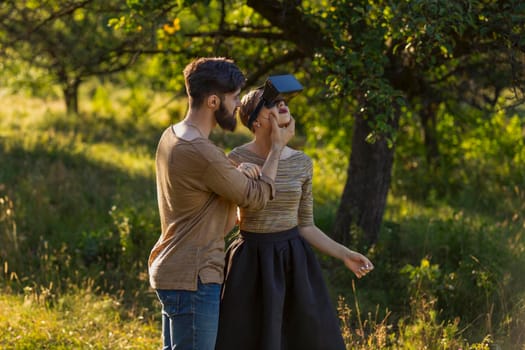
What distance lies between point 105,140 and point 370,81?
9104 mm

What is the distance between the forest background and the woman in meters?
0.90

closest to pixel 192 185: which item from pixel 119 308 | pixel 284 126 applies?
pixel 284 126

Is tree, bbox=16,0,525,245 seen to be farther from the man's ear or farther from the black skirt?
the man's ear

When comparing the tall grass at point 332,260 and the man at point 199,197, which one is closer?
the man at point 199,197

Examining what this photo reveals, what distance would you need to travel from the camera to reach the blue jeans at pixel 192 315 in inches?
118

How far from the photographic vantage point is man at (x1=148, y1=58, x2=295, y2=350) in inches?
115

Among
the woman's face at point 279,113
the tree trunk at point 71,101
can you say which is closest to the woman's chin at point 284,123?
the woman's face at point 279,113

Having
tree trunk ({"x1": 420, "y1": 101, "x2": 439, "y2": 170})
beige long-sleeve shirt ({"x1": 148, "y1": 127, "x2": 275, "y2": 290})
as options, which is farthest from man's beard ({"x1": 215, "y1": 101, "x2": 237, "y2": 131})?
tree trunk ({"x1": 420, "y1": 101, "x2": 439, "y2": 170})

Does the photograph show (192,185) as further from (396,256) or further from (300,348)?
(396,256)

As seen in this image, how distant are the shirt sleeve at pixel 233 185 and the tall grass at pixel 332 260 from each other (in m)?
1.55

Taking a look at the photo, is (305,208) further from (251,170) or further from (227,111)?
(227,111)

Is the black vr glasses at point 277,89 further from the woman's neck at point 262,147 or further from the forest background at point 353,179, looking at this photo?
the forest background at point 353,179

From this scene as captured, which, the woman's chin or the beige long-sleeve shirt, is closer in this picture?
the beige long-sleeve shirt

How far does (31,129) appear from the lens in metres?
12.8
